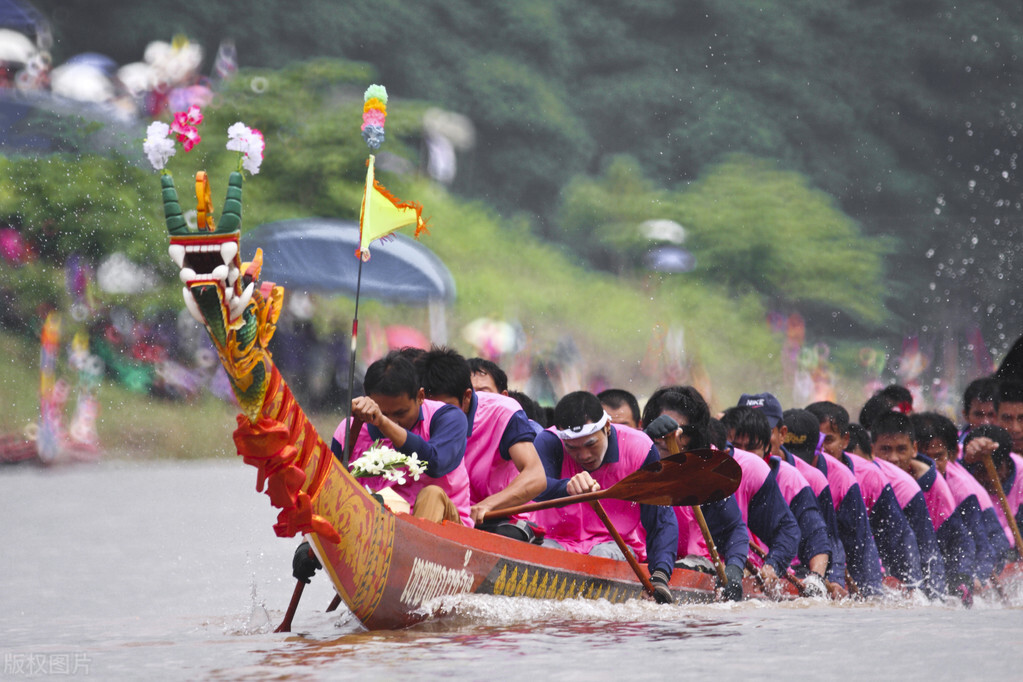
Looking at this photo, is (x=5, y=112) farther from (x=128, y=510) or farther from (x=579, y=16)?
(x=579, y=16)

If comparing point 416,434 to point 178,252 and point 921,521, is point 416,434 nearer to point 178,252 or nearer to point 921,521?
point 178,252

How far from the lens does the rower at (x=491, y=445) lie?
5.23 m

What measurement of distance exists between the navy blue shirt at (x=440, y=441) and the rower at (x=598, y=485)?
463mm

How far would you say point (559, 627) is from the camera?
4941 millimetres

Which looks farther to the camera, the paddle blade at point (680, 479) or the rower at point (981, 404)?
the rower at point (981, 404)

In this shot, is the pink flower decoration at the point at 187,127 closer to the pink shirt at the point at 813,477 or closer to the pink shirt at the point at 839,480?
the pink shirt at the point at 813,477

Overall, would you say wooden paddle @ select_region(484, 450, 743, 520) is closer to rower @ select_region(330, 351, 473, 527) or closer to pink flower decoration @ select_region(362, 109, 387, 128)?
rower @ select_region(330, 351, 473, 527)

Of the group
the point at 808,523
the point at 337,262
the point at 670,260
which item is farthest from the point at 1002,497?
the point at 670,260

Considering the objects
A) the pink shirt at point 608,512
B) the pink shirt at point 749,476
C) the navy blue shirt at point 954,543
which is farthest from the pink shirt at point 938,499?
the pink shirt at point 608,512

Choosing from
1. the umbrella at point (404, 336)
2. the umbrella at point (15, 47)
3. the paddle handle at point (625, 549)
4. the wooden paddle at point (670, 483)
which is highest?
the umbrella at point (15, 47)

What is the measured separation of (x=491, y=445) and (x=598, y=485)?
0.64 metres

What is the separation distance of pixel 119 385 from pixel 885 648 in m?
14.4

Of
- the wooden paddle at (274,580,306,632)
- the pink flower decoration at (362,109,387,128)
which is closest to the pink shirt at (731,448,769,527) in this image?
the wooden paddle at (274,580,306,632)

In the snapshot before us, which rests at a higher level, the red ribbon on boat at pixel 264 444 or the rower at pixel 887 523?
the red ribbon on boat at pixel 264 444
